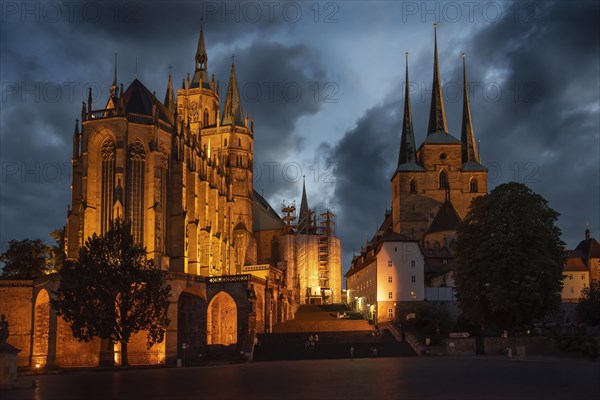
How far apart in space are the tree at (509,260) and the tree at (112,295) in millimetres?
22914

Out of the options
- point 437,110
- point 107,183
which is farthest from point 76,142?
point 437,110

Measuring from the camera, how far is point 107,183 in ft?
230

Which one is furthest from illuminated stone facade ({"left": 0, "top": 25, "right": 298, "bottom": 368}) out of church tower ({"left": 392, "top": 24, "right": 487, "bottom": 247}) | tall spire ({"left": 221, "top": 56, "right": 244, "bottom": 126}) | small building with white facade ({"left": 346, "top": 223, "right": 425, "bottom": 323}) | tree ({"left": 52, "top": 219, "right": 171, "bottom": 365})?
church tower ({"left": 392, "top": 24, "right": 487, "bottom": 247})

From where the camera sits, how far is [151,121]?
7244 centimetres

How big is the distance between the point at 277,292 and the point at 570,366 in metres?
41.9

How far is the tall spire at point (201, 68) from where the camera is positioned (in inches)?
4665

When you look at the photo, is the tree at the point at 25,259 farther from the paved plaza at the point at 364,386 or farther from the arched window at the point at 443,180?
the arched window at the point at 443,180

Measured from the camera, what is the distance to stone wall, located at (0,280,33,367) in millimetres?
61875

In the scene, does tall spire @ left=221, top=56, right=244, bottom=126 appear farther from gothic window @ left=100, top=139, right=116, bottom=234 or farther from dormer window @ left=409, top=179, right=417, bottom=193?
gothic window @ left=100, top=139, right=116, bottom=234

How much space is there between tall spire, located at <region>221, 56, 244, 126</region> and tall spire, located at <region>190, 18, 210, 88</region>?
4329 mm

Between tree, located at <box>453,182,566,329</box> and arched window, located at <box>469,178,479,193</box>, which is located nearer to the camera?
tree, located at <box>453,182,566,329</box>

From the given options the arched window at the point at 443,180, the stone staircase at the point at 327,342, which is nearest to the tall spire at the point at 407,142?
the arched window at the point at 443,180

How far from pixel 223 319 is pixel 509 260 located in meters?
27.5

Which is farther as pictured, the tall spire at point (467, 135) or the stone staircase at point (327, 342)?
the tall spire at point (467, 135)
